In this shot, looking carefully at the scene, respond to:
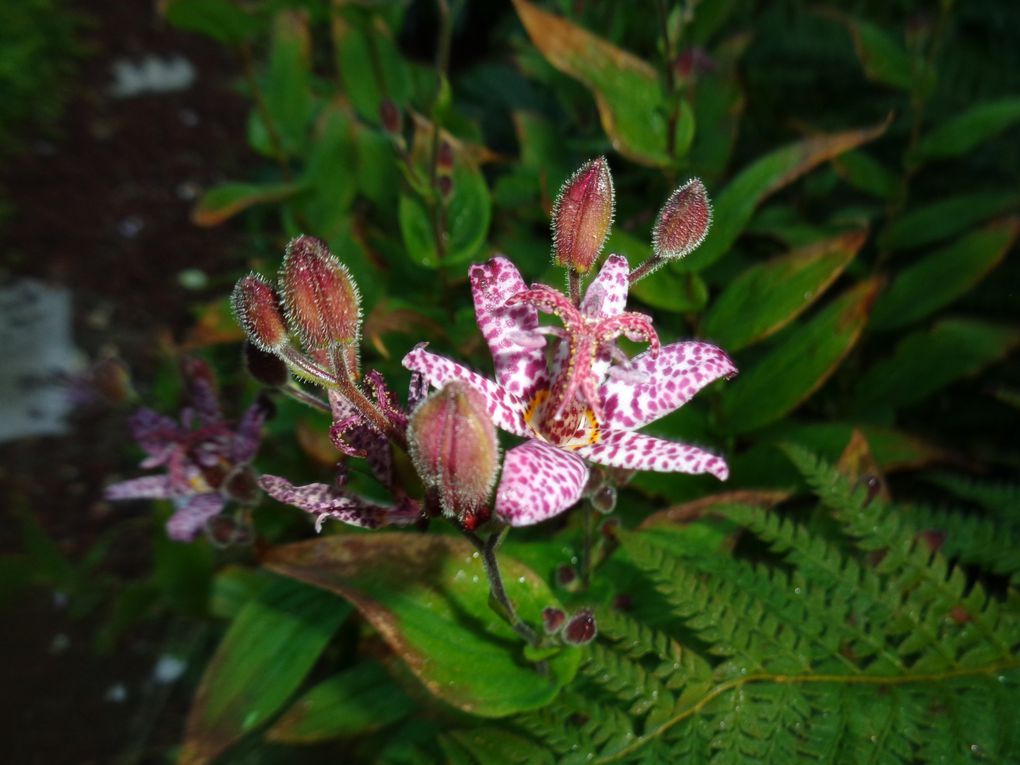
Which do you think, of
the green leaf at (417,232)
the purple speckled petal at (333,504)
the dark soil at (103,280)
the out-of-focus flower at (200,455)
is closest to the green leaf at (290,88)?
the dark soil at (103,280)

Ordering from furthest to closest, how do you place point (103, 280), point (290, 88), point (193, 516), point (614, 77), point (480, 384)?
point (103, 280)
point (290, 88)
point (614, 77)
point (193, 516)
point (480, 384)

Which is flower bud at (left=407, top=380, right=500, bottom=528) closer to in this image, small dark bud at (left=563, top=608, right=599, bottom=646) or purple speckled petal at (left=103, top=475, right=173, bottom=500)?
small dark bud at (left=563, top=608, right=599, bottom=646)

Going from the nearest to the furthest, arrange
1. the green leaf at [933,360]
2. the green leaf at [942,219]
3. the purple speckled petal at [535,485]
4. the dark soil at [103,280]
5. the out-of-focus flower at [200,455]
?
1. the purple speckled petal at [535,485]
2. the out-of-focus flower at [200,455]
3. the green leaf at [933,360]
4. the green leaf at [942,219]
5. the dark soil at [103,280]

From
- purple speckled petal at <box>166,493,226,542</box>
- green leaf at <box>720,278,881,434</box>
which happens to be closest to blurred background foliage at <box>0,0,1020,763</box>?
green leaf at <box>720,278,881,434</box>

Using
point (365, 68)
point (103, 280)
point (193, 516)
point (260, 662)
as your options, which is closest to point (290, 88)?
point (365, 68)

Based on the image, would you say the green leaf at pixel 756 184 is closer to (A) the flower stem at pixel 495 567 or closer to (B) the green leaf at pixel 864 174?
(B) the green leaf at pixel 864 174

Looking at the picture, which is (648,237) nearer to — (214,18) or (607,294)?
(607,294)
